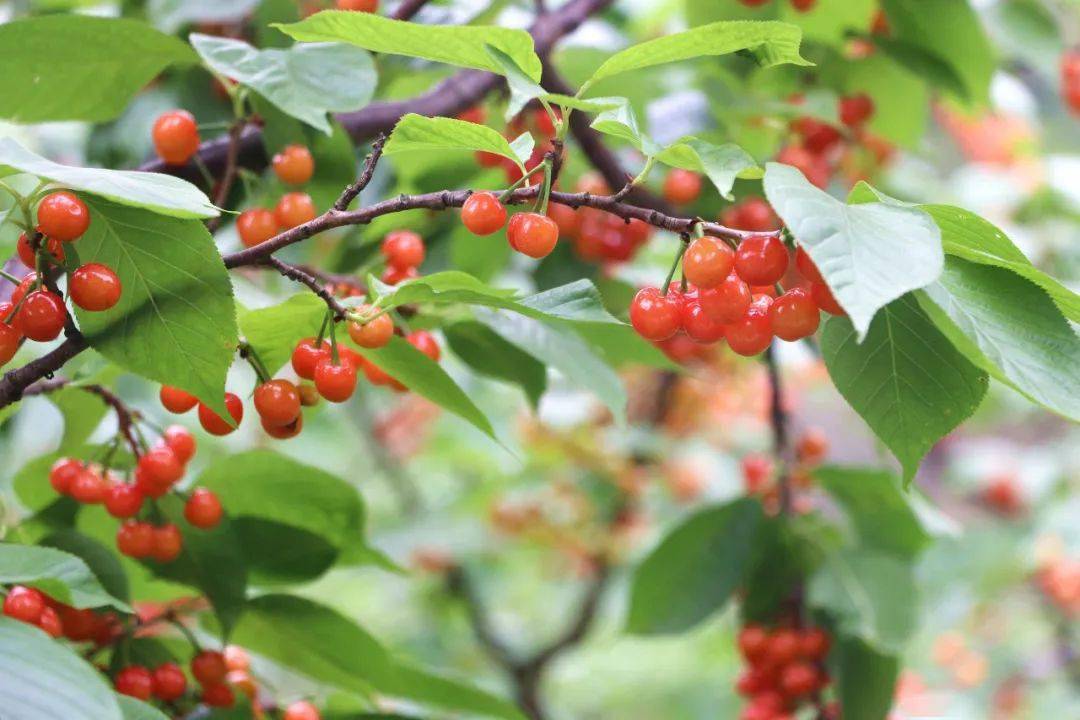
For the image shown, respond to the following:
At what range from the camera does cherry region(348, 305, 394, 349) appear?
2.00ft

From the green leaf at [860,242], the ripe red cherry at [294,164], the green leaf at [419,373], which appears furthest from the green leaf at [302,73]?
the green leaf at [860,242]

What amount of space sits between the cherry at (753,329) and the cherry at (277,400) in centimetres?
24

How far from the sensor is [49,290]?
1.89 feet

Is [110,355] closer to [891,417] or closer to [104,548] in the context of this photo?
[104,548]

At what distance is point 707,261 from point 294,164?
0.40m

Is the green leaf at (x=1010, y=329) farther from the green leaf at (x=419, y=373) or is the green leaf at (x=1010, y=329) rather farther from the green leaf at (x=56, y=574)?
the green leaf at (x=56, y=574)

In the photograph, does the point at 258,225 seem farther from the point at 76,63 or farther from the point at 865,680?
the point at 865,680

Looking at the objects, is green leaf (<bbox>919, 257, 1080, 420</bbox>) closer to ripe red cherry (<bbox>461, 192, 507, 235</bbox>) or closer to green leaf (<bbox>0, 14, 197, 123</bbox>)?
ripe red cherry (<bbox>461, 192, 507, 235</bbox>)

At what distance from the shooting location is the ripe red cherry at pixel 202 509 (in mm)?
746

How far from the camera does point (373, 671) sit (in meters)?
0.83

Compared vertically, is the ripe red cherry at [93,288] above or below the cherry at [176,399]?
above

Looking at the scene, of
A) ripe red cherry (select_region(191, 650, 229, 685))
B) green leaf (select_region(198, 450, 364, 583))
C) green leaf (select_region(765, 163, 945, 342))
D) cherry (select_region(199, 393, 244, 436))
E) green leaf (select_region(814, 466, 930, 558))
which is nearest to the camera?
green leaf (select_region(765, 163, 945, 342))

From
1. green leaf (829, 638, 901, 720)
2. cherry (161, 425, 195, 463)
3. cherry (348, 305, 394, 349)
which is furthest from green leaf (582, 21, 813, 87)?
green leaf (829, 638, 901, 720)

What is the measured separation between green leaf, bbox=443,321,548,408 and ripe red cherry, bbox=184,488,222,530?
21cm
